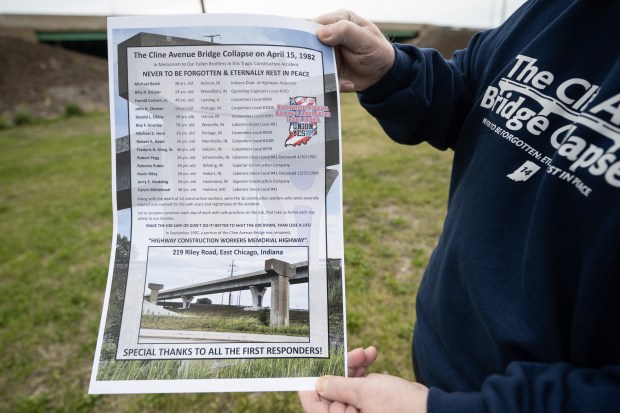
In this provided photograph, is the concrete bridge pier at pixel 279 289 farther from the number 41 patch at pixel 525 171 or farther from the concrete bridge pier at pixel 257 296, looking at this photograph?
the number 41 patch at pixel 525 171

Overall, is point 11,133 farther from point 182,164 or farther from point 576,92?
point 576,92

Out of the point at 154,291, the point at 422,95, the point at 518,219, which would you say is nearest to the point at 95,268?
the point at 154,291

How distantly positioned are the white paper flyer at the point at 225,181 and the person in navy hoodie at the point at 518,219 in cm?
12

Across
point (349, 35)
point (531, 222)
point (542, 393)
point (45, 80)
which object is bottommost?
point (542, 393)

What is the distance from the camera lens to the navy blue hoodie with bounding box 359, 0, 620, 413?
44 cm

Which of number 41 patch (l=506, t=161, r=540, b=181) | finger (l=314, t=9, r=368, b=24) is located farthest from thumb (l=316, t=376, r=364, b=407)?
finger (l=314, t=9, r=368, b=24)

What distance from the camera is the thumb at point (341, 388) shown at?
57 cm

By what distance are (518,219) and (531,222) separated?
54 millimetres

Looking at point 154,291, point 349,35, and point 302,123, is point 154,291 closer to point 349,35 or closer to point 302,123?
point 302,123

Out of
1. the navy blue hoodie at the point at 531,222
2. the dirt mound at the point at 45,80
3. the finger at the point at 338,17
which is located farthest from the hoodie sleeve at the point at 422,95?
the dirt mound at the point at 45,80

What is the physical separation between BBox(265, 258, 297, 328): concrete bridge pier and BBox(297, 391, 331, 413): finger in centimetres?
12

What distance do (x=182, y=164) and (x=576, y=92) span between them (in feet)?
2.20

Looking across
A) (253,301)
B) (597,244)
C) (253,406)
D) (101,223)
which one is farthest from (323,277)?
(101,223)

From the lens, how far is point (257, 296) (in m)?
0.70
